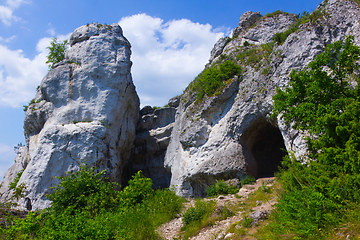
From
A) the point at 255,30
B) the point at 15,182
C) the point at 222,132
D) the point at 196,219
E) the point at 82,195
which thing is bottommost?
the point at 196,219

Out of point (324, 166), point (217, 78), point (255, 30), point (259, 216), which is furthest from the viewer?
point (255, 30)

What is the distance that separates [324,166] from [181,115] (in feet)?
47.7

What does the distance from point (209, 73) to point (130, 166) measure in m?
15.6

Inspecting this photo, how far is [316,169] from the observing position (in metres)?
5.63

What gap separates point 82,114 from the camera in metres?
20.1

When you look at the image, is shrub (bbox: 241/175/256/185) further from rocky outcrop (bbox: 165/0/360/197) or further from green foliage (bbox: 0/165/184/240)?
green foliage (bbox: 0/165/184/240)

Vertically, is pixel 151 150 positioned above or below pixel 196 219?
above

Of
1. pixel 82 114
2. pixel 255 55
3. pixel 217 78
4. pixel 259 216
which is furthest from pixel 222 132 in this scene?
pixel 82 114

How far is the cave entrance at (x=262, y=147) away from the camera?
14677mm

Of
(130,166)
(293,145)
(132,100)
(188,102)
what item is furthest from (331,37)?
(130,166)

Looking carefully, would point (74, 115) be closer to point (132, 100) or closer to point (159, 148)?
point (132, 100)

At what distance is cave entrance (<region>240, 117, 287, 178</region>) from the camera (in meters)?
14.7

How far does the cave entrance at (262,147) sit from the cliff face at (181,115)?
8cm

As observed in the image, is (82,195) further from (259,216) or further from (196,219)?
(259,216)
